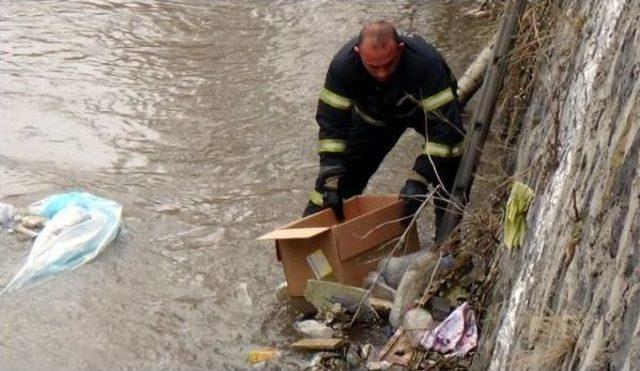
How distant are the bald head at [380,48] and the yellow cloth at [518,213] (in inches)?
42.0

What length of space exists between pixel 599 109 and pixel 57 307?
3.57 m

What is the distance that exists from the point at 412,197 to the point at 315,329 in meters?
0.91

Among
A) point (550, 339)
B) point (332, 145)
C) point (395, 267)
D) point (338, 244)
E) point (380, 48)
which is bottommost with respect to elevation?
point (395, 267)

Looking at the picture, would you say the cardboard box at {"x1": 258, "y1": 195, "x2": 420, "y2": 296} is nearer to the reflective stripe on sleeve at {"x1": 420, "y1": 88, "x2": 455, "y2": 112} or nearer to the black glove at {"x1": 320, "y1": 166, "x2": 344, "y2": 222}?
the black glove at {"x1": 320, "y1": 166, "x2": 344, "y2": 222}

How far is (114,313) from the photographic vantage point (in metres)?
5.75

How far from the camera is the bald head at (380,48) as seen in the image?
5.09 meters

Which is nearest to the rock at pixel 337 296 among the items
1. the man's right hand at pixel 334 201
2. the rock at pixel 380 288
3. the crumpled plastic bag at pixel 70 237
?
the rock at pixel 380 288

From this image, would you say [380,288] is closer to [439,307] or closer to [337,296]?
[337,296]

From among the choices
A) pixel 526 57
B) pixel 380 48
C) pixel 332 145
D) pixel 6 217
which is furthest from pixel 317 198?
pixel 6 217

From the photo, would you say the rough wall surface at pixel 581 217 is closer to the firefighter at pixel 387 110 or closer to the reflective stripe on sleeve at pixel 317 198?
the firefighter at pixel 387 110

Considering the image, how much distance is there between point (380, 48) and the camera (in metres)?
5.11

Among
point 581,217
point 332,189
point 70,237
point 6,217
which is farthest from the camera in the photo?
point 6,217

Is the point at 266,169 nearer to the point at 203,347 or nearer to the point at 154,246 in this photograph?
the point at 154,246

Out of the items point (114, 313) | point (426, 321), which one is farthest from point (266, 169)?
point (426, 321)
